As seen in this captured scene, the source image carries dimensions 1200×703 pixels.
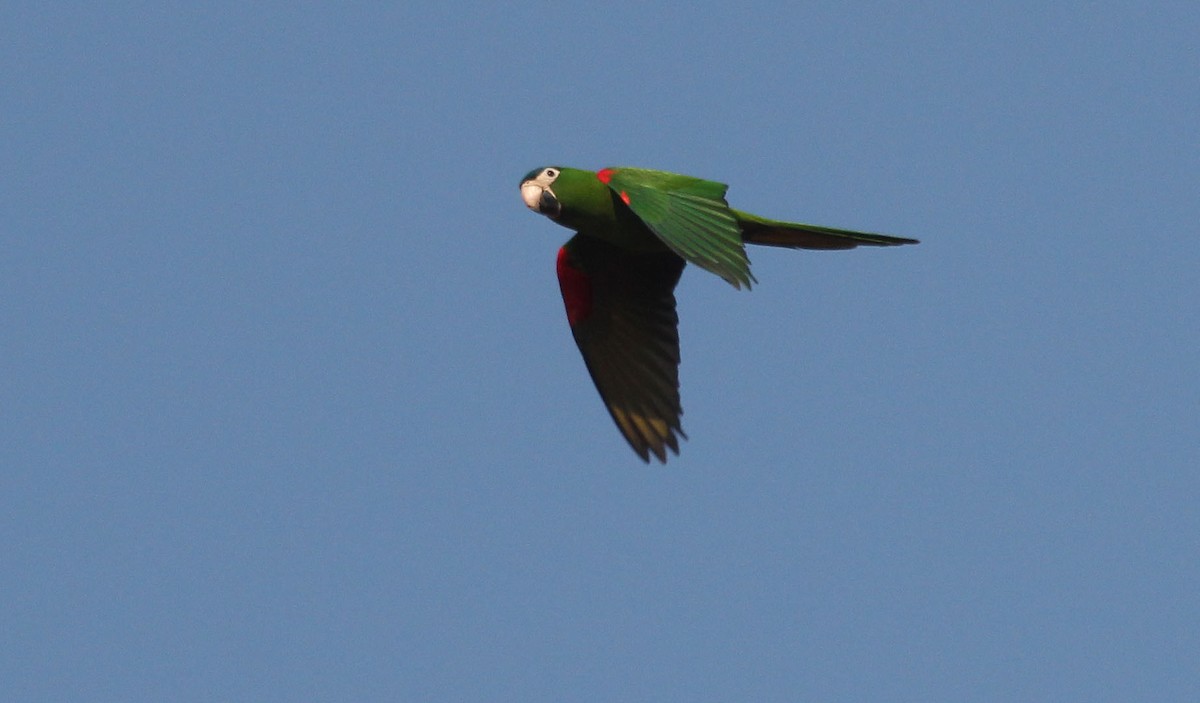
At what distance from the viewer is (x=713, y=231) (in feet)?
30.5

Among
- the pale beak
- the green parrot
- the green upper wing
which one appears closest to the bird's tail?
the green parrot

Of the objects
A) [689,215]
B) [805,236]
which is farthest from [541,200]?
[805,236]

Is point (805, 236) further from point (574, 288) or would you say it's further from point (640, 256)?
point (574, 288)

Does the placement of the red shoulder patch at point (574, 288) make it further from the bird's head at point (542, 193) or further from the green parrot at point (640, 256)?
the bird's head at point (542, 193)

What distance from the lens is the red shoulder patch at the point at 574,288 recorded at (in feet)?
35.4

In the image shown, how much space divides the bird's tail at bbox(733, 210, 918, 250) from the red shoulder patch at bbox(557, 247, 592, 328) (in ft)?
4.12

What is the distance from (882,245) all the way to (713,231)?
3.79 ft

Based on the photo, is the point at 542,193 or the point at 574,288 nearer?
the point at 542,193

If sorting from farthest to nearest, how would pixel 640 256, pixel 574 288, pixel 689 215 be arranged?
pixel 574 288
pixel 640 256
pixel 689 215

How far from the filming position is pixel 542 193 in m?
9.89

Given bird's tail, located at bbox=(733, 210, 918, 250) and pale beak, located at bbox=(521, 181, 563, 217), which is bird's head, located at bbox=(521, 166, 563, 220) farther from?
bird's tail, located at bbox=(733, 210, 918, 250)

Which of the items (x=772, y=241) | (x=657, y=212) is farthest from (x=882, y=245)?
(x=657, y=212)

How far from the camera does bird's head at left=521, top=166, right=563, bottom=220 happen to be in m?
9.88

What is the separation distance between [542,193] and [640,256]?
3.42 feet
